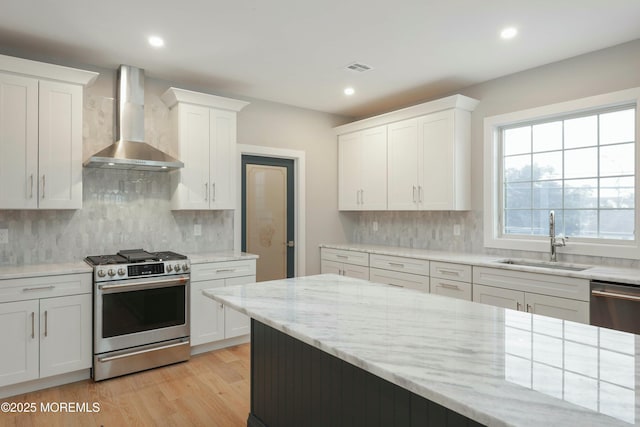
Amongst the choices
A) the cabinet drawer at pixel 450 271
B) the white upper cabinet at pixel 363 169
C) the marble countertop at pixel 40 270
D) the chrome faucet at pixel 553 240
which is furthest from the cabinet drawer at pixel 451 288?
the marble countertop at pixel 40 270

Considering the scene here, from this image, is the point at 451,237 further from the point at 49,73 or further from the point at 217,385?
the point at 49,73

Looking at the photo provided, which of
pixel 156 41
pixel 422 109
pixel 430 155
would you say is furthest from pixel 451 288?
pixel 156 41

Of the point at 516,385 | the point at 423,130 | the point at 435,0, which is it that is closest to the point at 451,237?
the point at 423,130

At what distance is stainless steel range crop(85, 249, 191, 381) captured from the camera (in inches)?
123

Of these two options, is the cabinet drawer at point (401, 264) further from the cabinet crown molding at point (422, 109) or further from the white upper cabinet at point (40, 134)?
the white upper cabinet at point (40, 134)

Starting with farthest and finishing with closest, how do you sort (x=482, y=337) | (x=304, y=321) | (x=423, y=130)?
(x=423, y=130) < (x=304, y=321) < (x=482, y=337)

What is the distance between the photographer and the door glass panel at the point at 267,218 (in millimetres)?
4625

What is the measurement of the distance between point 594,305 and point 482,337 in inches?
73.3

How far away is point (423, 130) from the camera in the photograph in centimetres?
421

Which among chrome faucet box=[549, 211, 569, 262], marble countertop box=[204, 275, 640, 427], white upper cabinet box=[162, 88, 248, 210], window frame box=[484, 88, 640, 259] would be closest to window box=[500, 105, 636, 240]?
window frame box=[484, 88, 640, 259]

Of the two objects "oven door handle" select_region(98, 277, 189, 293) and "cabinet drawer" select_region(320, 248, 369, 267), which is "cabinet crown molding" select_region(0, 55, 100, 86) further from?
"cabinet drawer" select_region(320, 248, 369, 267)

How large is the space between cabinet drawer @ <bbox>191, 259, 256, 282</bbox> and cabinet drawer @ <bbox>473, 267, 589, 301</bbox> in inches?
84.2

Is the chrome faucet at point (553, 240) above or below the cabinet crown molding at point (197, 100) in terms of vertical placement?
below

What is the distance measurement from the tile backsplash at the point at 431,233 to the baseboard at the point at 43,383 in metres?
3.46
